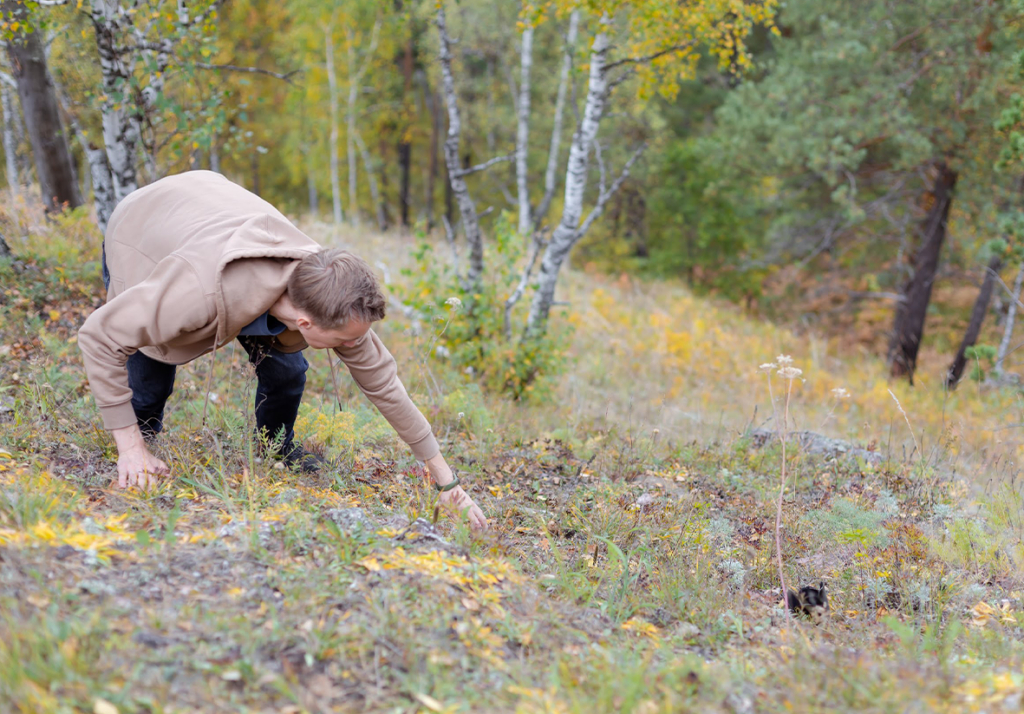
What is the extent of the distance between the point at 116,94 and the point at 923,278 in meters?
12.4

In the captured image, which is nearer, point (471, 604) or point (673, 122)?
point (471, 604)

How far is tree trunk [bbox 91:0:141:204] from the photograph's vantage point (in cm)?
489

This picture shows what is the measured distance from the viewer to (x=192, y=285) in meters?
2.47

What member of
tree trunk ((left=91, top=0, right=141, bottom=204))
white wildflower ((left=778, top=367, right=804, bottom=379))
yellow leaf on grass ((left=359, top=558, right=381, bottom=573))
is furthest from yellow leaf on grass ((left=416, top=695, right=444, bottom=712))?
tree trunk ((left=91, top=0, right=141, bottom=204))

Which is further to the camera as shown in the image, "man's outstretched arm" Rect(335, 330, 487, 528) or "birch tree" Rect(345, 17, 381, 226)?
"birch tree" Rect(345, 17, 381, 226)

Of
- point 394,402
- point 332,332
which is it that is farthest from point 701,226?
point 332,332

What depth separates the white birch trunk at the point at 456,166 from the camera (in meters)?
5.74

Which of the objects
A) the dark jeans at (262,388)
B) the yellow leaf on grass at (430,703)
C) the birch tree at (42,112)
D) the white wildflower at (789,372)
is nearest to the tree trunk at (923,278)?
the white wildflower at (789,372)

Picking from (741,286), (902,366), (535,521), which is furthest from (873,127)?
(535,521)

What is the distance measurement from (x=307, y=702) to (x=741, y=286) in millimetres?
16750

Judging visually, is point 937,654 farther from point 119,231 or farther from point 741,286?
point 741,286

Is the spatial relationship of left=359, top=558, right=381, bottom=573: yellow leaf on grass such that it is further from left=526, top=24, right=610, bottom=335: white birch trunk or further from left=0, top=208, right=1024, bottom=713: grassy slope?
left=526, top=24, right=610, bottom=335: white birch trunk

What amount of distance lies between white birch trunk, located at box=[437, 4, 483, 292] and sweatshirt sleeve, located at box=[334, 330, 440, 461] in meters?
3.11

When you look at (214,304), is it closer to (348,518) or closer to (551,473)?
(348,518)
